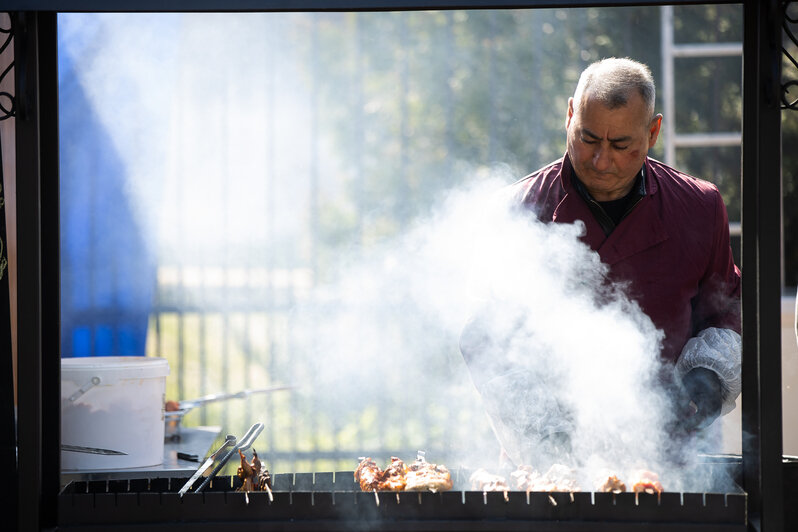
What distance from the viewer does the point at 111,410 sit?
7.55 ft

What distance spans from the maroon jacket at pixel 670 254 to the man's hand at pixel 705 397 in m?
0.27

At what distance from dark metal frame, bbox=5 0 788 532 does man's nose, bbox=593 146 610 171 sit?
743 mm

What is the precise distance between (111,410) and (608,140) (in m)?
1.80

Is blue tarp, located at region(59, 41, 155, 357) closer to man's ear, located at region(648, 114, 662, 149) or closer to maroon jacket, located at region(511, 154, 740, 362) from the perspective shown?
maroon jacket, located at region(511, 154, 740, 362)

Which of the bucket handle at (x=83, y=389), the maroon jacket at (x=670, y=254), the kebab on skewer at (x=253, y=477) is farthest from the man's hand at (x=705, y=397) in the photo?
the bucket handle at (x=83, y=389)

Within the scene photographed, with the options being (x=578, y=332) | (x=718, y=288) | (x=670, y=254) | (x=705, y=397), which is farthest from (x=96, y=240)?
(x=705, y=397)

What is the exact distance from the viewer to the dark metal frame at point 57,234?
1812 millimetres

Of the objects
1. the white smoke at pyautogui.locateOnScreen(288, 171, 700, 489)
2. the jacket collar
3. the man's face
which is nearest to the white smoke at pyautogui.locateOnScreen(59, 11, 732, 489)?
the white smoke at pyautogui.locateOnScreen(288, 171, 700, 489)

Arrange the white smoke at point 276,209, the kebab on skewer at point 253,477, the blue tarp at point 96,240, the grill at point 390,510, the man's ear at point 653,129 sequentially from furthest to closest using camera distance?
the white smoke at point 276,209 < the blue tarp at point 96,240 < the man's ear at point 653,129 < the kebab on skewer at point 253,477 < the grill at point 390,510

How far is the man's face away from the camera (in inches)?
99.8

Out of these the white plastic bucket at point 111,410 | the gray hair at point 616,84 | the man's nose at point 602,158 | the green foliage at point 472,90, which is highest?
the green foliage at point 472,90

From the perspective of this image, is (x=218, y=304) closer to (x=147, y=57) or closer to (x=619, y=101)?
(x=147, y=57)

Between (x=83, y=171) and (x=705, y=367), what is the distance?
3.78 metres

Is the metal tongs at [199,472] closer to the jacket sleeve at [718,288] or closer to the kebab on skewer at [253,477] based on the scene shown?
the kebab on skewer at [253,477]
